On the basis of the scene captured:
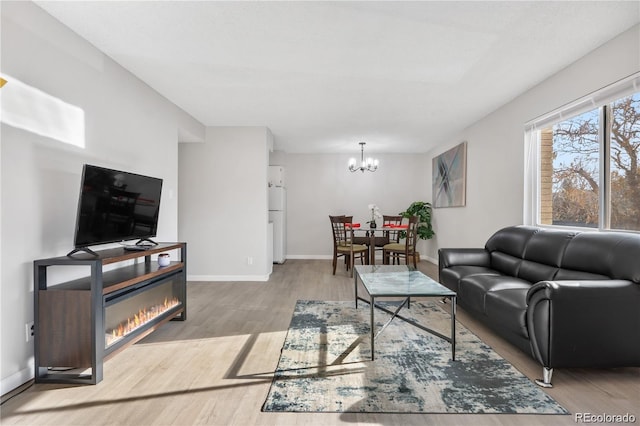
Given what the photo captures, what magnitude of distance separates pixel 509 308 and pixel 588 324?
464mm

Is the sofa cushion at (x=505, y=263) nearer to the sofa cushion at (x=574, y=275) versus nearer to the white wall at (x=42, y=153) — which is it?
the sofa cushion at (x=574, y=275)

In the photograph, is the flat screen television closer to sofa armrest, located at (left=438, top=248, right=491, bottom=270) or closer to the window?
sofa armrest, located at (left=438, top=248, right=491, bottom=270)

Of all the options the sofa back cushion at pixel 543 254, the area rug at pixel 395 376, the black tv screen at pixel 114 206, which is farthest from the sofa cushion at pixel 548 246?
the black tv screen at pixel 114 206

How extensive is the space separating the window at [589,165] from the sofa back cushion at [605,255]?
33 centimetres

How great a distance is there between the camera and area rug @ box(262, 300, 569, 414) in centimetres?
194

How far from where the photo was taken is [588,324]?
2.16 m

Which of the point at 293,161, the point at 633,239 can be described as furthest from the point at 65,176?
the point at 293,161

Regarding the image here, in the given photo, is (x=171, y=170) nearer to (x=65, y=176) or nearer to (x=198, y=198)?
(x=198, y=198)

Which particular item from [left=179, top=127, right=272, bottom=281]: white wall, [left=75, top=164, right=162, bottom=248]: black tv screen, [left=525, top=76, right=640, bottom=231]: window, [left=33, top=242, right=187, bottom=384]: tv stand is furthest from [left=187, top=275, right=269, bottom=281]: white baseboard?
[left=525, top=76, right=640, bottom=231]: window

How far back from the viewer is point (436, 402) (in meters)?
1.97

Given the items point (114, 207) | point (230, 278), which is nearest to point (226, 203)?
point (230, 278)

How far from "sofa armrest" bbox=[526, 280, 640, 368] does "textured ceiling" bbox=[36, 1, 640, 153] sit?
1843 mm

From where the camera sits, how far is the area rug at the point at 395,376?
1.94 m

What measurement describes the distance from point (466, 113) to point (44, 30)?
4.50 meters
